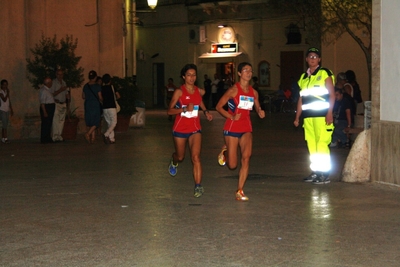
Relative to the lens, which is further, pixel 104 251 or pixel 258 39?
pixel 258 39

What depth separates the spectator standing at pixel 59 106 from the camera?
20156 mm

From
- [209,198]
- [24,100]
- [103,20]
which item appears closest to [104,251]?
[209,198]

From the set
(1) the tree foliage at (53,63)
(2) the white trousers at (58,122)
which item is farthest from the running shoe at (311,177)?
(1) the tree foliage at (53,63)

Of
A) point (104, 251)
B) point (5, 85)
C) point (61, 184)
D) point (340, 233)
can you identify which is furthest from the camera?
point (5, 85)

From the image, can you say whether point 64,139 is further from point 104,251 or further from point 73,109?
point 104,251

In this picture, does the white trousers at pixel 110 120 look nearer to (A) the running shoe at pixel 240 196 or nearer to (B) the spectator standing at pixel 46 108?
(B) the spectator standing at pixel 46 108

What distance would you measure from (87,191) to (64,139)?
982 centimetres

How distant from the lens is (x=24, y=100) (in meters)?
21.8

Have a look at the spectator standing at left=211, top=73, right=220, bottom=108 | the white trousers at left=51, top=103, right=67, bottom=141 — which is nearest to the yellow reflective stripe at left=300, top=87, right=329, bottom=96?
the white trousers at left=51, top=103, right=67, bottom=141

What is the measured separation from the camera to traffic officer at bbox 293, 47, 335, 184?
1169 cm

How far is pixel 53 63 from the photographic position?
20938mm

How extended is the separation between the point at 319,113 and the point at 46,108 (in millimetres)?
9651

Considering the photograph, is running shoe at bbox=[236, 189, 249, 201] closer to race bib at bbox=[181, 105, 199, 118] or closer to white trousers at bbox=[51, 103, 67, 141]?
race bib at bbox=[181, 105, 199, 118]

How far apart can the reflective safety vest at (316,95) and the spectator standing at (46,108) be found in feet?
30.6
